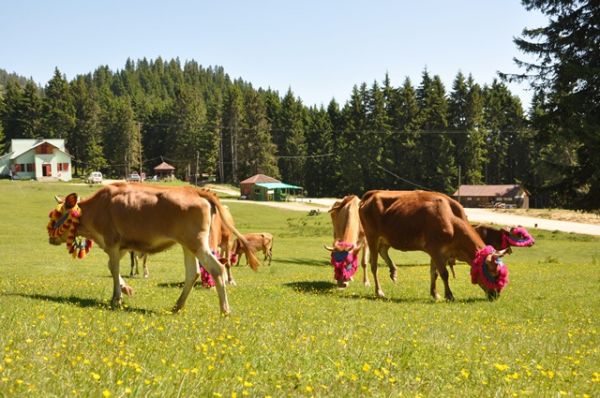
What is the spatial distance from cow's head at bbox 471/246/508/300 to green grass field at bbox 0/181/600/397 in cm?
46

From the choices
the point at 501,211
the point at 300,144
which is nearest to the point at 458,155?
the point at 501,211

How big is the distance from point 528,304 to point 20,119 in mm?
120181

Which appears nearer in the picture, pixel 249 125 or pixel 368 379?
pixel 368 379

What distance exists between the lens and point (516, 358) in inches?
298

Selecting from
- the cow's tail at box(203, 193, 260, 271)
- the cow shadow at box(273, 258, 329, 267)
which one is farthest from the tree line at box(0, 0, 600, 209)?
the cow's tail at box(203, 193, 260, 271)

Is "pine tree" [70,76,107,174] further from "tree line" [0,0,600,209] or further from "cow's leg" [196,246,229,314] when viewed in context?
"cow's leg" [196,246,229,314]

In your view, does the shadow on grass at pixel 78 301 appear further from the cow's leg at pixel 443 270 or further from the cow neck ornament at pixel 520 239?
the cow neck ornament at pixel 520 239

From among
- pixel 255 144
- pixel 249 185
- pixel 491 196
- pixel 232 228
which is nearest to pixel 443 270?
pixel 232 228

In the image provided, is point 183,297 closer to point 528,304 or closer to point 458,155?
point 528,304

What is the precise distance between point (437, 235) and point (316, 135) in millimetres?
103159

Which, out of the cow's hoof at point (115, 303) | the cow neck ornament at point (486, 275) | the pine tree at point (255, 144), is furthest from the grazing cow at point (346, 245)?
the pine tree at point (255, 144)

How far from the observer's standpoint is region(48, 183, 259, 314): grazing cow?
35.2 feet

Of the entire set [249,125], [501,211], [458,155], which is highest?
[249,125]

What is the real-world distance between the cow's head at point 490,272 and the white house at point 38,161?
3656 inches
